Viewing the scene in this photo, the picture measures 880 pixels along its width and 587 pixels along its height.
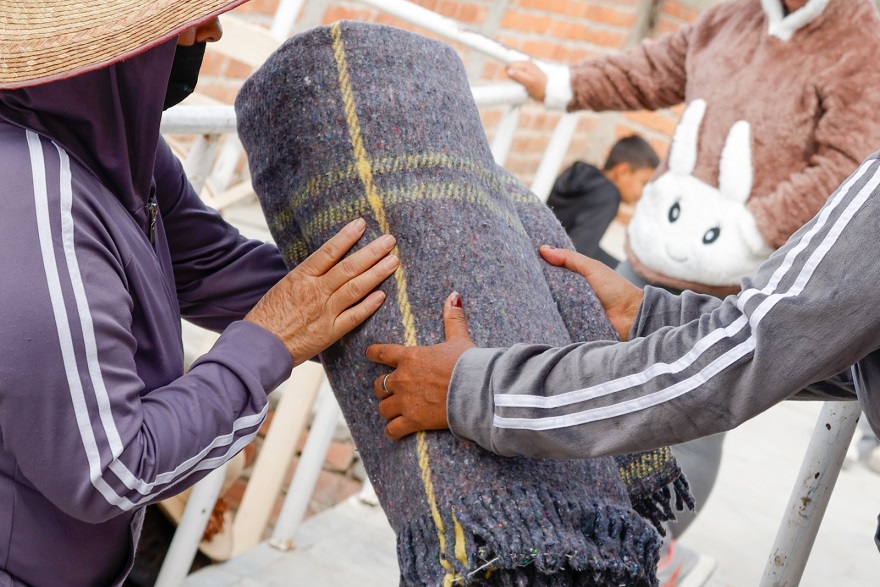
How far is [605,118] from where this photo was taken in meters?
5.84

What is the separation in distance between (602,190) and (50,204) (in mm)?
2887

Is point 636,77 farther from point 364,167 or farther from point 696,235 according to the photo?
point 364,167

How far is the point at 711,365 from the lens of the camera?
1.07 m

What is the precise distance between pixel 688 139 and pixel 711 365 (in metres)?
1.46

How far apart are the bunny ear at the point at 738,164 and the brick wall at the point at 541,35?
1.89 m

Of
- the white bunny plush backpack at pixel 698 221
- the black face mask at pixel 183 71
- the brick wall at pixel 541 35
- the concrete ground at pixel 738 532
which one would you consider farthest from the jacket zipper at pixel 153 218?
the brick wall at pixel 541 35

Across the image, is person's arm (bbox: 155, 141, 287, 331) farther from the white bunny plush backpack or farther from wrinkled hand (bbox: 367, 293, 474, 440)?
the white bunny plush backpack

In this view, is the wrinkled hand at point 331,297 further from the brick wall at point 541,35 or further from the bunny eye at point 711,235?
the brick wall at point 541,35

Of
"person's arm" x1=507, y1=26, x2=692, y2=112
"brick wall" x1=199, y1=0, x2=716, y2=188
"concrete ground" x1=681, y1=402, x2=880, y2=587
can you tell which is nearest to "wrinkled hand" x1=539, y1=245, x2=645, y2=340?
"person's arm" x1=507, y1=26, x2=692, y2=112

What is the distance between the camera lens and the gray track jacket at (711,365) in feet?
3.34

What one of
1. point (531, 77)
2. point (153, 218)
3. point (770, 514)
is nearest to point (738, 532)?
point (770, 514)

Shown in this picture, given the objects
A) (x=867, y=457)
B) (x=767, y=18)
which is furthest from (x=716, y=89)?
(x=867, y=457)

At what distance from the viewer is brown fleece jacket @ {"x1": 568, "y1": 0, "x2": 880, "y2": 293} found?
2.14 metres

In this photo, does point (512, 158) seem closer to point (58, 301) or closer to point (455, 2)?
point (455, 2)
